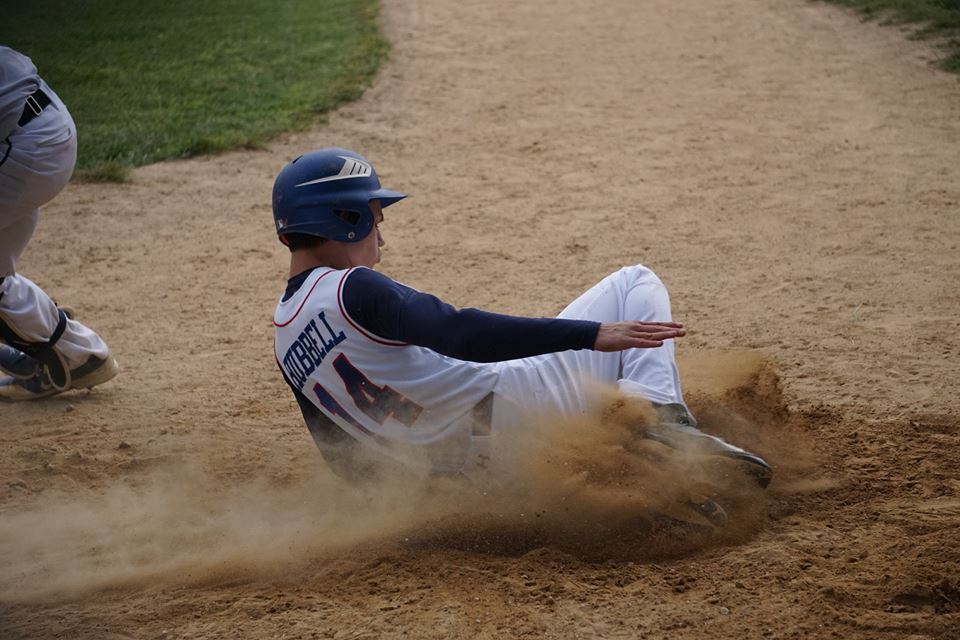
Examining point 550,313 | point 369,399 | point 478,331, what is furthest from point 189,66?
point 478,331

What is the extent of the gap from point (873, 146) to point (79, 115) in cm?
Result: 728

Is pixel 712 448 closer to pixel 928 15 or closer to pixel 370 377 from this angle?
pixel 370 377

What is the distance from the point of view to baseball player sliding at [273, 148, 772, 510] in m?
3.53

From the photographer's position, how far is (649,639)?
10.3 feet

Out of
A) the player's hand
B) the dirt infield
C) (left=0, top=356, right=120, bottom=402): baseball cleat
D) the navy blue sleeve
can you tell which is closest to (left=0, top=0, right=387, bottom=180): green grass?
the dirt infield

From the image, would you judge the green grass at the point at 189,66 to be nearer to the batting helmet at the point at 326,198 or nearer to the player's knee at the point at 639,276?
the batting helmet at the point at 326,198

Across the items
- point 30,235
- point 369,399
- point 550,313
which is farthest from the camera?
point 550,313

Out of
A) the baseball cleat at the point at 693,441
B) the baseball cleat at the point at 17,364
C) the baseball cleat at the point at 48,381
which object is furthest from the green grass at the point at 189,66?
the baseball cleat at the point at 693,441

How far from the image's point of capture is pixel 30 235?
16.5ft

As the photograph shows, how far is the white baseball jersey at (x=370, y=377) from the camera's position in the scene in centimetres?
353

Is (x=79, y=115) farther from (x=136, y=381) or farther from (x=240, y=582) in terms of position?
(x=240, y=582)

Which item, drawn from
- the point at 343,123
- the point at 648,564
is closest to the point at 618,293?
the point at 648,564

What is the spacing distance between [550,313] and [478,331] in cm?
275

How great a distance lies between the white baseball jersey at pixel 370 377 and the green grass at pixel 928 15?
7.69m
